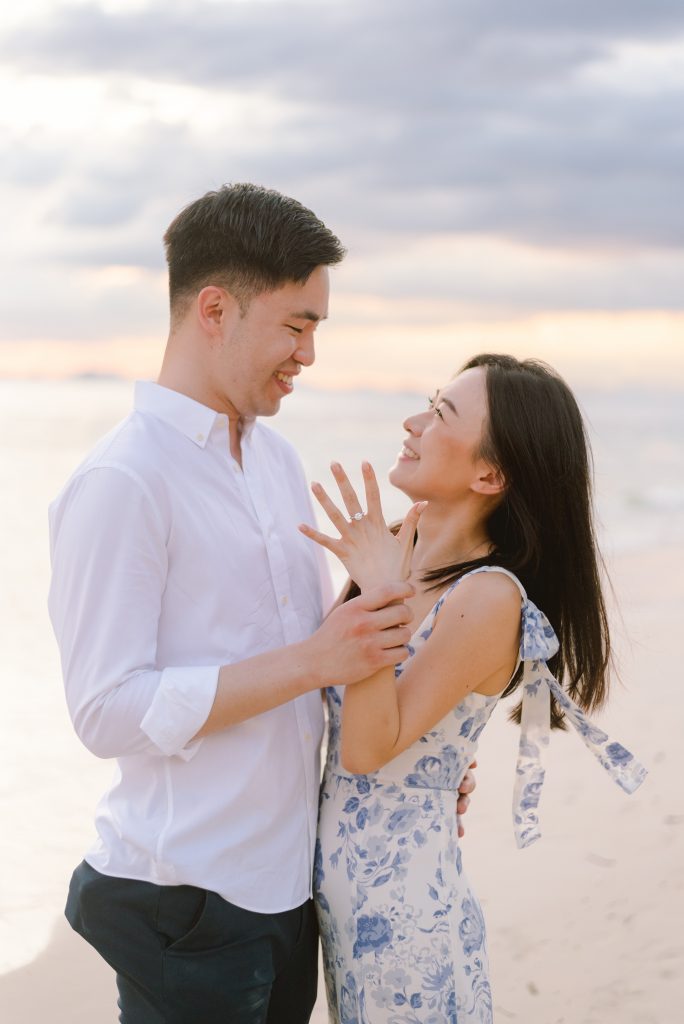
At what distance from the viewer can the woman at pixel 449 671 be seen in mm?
2578

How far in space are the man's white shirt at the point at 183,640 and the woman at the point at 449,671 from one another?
149 mm

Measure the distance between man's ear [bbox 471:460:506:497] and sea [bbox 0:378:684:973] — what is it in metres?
Answer: 0.84

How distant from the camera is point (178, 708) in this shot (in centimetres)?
225

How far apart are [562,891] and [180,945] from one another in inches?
138

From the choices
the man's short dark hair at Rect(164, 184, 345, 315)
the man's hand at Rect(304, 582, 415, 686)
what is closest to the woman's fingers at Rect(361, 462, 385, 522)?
the man's hand at Rect(304, 582, 415, 686)

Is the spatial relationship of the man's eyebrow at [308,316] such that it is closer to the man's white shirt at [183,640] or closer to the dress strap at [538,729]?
the man's white shirt at [183,640]

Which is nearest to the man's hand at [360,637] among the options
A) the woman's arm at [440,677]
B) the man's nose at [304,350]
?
the woman's arm at [440,677]

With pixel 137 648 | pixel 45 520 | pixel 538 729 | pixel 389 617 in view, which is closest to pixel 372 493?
pixel 389 617

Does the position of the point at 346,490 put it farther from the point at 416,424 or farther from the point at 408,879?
the point at 408,879

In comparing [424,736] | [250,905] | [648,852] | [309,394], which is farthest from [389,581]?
[309,394]

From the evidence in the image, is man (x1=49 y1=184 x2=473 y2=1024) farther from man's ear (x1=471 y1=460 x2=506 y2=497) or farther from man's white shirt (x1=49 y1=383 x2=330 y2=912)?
man's ear (x1=471 y1=460 x2=506 y2=497)

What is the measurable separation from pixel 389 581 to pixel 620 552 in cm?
1373

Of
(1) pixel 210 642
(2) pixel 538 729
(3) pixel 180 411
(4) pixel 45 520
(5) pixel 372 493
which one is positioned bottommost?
(4) pixel 45 520

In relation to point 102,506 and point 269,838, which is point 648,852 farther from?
point 102,506
